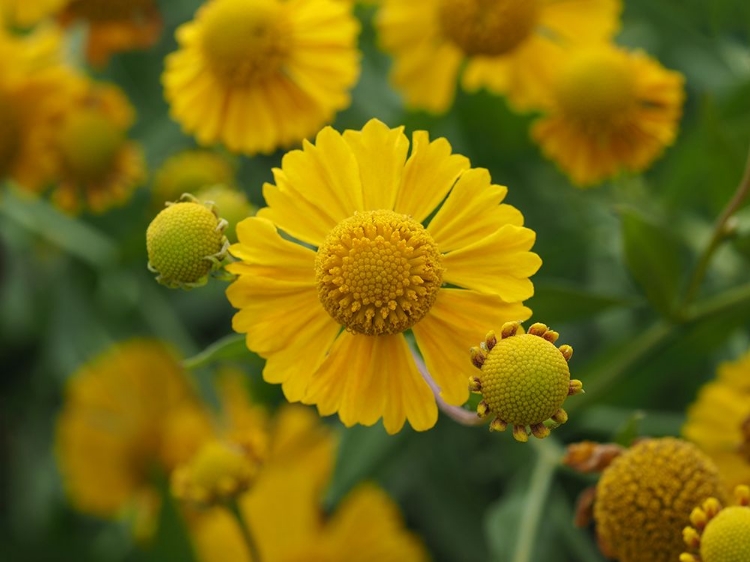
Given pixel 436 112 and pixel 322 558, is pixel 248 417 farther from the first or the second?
pixel 436 112

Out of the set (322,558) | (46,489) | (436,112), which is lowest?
(46,489)

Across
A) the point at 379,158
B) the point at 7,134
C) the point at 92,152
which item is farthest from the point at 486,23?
the point at 7,134

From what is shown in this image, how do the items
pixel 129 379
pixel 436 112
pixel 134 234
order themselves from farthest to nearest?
pixel 129 379 < pixel 134 234 < pixel 436 112

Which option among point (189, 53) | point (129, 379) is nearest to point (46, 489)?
point (129, 379)

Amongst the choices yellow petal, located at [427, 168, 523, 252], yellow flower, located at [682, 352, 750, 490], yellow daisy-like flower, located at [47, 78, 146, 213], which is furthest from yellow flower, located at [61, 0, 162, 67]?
yellow flower, located at [682, 352, 750, 490]

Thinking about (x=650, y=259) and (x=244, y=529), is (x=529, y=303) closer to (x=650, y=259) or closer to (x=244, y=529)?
(x=650, y=259)

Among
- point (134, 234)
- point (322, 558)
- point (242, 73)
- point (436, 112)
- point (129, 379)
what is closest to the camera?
point (242, 73)
